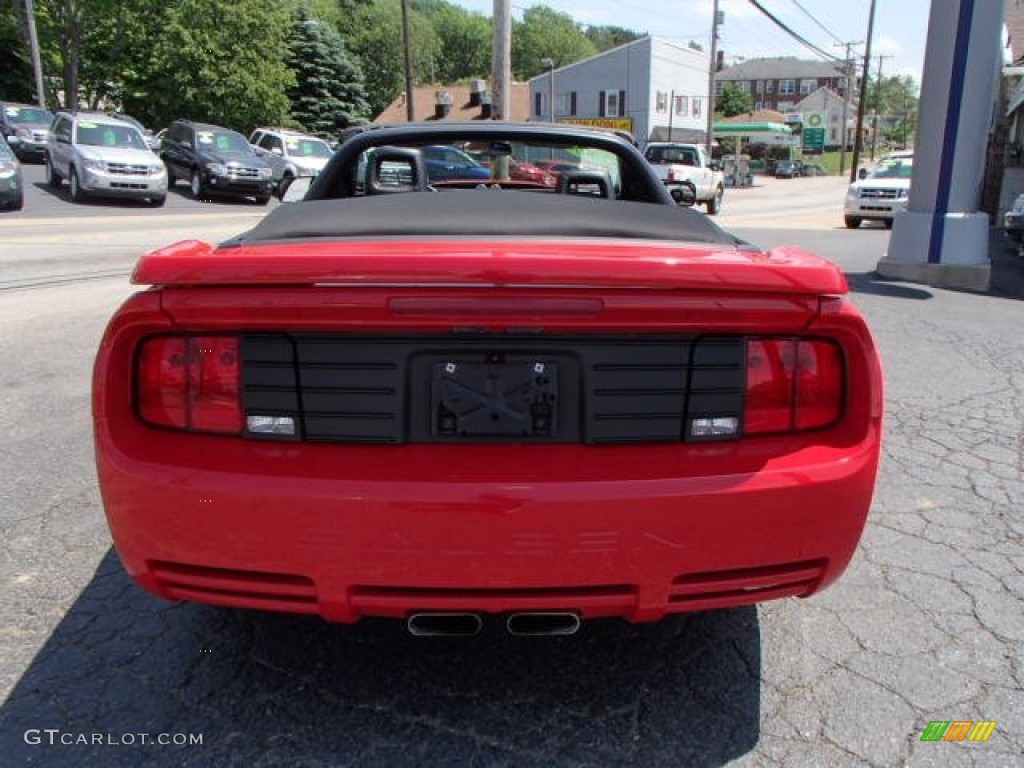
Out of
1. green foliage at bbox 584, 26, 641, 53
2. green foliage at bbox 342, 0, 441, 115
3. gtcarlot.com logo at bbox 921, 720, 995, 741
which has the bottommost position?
gtcarlot.com logo at bbox 921, 720, 995, 741

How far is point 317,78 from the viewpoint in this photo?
49250 millimetres

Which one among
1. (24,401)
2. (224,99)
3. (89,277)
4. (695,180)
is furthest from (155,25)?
(24,401)

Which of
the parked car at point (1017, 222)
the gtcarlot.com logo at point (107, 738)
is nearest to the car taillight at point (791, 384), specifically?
the gtcarlot.com logo at point (107, 738)

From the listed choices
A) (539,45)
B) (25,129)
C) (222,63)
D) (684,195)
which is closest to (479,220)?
(684,195)

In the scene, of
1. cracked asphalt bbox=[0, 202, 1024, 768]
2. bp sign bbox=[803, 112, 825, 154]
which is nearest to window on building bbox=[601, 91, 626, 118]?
bp sign bbox=[803, 112, 825, 154]

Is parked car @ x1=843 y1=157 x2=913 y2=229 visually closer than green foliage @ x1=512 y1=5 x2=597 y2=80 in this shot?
Yes

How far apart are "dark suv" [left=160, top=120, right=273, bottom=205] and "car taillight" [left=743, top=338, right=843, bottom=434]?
2066 centimetres

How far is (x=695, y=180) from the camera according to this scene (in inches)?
969

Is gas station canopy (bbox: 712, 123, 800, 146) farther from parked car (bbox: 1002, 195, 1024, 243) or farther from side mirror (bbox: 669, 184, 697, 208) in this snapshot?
side mirror (bbox: 669, 184, 697, 208)

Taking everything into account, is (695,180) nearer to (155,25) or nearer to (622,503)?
(622,503)

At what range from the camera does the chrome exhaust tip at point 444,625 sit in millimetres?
1995

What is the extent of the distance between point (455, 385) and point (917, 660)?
5.47 ft

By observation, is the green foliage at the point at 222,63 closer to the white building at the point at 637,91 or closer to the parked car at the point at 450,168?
the white building at the point at 637,91

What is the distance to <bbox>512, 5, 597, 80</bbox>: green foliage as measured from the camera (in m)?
104
